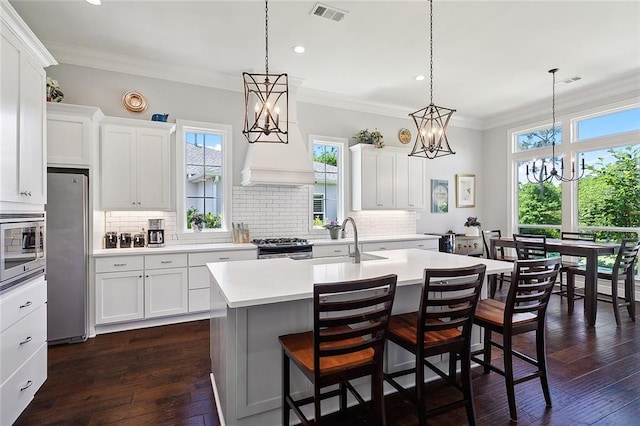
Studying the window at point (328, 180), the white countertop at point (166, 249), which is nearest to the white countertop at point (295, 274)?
the white countertop at point (166, 249)

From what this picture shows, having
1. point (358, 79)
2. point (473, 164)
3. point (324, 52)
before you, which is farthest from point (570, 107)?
point (324, 52)

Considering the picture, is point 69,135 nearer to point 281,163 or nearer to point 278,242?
point 281,163

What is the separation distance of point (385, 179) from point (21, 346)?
4947 millimetres

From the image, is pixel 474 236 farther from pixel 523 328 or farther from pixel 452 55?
pixel 523 328

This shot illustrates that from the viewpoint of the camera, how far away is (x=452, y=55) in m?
4.10

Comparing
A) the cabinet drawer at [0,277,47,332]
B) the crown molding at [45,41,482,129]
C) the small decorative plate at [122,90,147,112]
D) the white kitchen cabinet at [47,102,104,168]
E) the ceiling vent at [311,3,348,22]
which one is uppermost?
the ceiling vent at [311,3,348,22]

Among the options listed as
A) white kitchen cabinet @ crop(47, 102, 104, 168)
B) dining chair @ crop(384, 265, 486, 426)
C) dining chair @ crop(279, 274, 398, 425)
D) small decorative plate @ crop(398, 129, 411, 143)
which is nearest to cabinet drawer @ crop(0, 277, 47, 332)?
white kitchen cabinet @ crop(47, 102, 104, 168)

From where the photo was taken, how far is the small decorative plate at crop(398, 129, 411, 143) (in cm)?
621

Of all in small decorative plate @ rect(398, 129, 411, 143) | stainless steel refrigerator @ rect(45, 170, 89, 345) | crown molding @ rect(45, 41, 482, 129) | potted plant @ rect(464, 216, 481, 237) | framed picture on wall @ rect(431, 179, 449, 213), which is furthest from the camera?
framed picture on wall @ rect(431, 179, 449, 213)

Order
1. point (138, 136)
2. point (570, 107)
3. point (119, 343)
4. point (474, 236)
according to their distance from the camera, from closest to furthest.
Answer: point (119, 343)
point (138, 136)
point (570, 107)
point (474, 236)

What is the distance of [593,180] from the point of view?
17.5 ft

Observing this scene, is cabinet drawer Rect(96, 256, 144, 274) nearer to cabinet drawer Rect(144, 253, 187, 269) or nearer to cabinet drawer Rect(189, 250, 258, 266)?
cabinet drawer Rect(144, 253, 187, 269)

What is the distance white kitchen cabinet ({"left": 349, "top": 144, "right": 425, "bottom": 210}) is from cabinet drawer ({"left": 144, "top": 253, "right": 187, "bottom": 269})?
293cm

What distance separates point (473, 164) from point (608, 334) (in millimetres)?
4294
